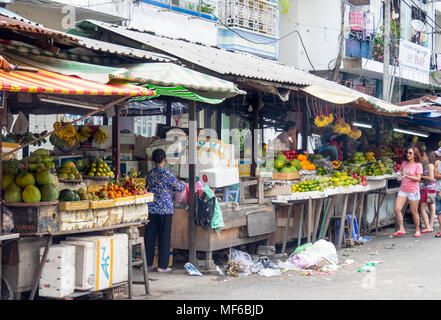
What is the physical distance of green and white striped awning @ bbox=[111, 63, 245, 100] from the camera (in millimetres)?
7113

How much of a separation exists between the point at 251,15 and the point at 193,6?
3.22 metres

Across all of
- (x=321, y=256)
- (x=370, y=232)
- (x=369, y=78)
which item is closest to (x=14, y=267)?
(x=321, y=256)

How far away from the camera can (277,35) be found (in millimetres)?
21141

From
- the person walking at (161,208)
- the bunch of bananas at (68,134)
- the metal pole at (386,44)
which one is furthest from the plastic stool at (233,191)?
the metal pole at (386,44)

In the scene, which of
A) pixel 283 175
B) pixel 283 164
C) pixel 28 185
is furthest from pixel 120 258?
pixel 283 164

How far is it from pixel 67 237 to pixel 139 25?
9.14 m

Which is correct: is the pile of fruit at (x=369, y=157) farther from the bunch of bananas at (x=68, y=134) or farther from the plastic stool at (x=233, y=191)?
the bunch of bananas at (x=68, y=134)

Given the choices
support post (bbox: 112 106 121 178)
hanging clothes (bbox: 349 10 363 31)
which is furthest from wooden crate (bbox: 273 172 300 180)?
hanging clothes (bbox: 349 10 363 31)

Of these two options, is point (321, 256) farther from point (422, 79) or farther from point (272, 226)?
point (422, 79)

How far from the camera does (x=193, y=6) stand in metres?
17.1

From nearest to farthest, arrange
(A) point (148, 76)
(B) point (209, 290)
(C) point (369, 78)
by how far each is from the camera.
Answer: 1. (A) point (148, 76)
2. (B) point (209, 290)
3. (C) point (369, 78)

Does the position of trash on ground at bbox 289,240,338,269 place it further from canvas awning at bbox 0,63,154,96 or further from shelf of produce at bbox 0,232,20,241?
shelf of produce at bbox 0,232,20,241

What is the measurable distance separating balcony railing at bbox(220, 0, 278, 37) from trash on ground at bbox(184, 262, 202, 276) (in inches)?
451

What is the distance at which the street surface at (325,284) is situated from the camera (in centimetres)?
751
